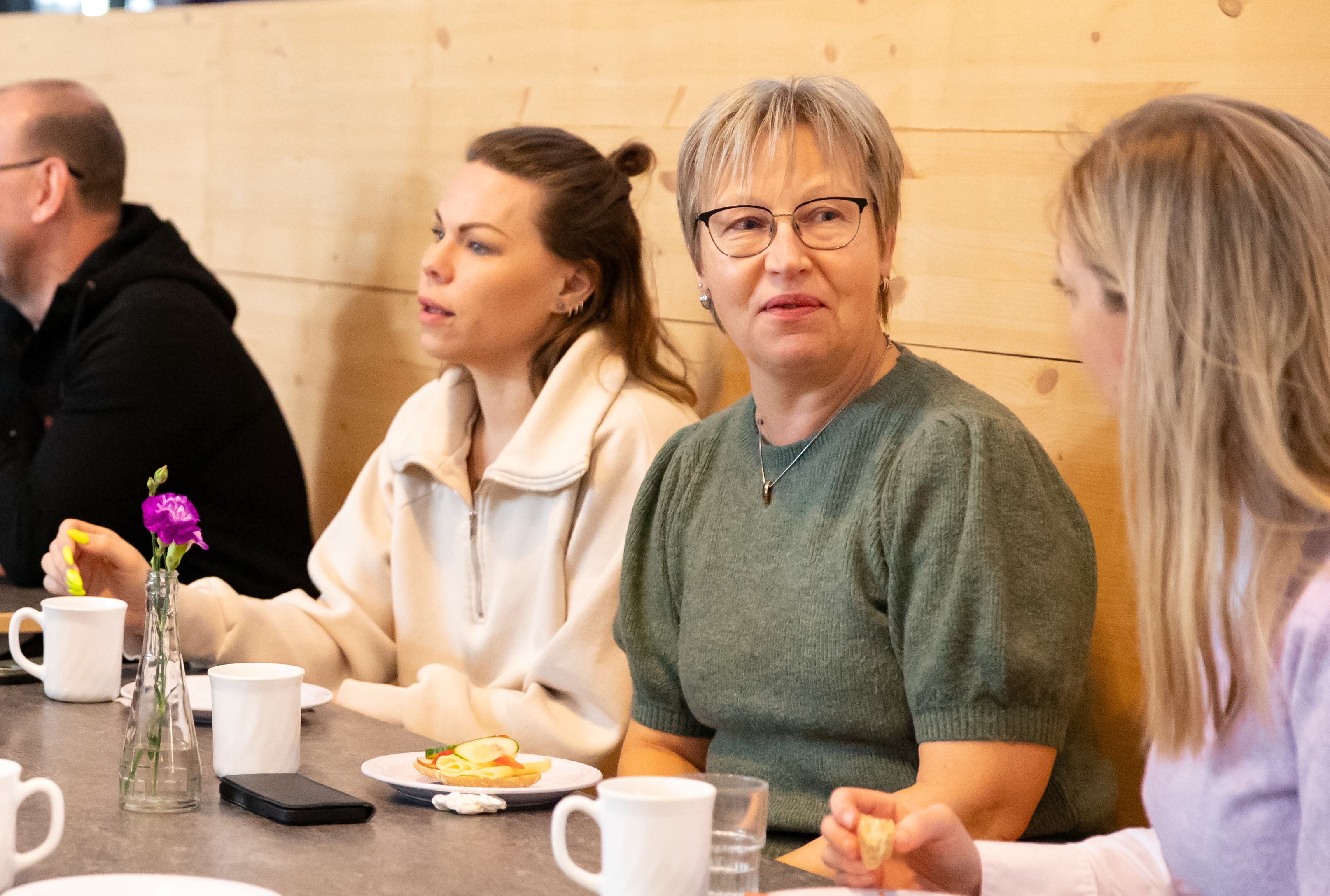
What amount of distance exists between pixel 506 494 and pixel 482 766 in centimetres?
80

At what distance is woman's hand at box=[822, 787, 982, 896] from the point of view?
100cm

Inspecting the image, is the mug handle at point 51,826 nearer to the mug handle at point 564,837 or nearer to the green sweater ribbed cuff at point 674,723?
the mug handle at point 564,837

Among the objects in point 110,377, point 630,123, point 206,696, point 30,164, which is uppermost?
point 630,123

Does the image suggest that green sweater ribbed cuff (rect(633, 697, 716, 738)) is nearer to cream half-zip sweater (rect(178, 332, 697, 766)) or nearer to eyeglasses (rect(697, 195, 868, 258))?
cream half-zip sweater (rect(178, 332, 697, 766))

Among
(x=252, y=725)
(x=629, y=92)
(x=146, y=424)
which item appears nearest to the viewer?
(x=252, y=725)

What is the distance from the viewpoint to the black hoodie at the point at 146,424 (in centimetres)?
235

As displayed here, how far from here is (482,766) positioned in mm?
1244

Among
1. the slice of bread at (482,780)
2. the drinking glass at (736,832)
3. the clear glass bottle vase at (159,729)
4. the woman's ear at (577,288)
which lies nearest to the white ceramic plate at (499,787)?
the slice of bread at (482,780)

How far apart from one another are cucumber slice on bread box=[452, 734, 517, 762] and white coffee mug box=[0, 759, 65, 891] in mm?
382

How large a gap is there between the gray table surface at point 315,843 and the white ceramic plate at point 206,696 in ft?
0.54

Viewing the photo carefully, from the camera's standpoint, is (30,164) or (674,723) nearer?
(674,723)

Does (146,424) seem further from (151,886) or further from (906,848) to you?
(906,848)

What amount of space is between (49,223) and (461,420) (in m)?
1.15

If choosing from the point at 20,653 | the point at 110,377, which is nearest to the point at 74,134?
the point at 110,377
